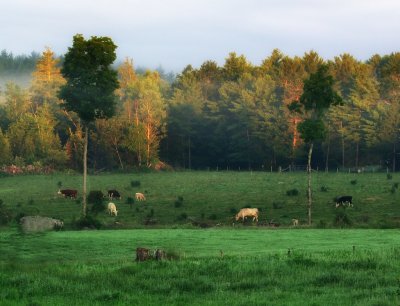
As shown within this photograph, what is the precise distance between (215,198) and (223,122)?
5250 cm

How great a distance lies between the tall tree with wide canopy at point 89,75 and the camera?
57219mm

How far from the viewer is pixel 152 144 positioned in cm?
11112

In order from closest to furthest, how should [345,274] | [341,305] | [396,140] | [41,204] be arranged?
[341,305] → [345,274] → [41,204] → [396,140]

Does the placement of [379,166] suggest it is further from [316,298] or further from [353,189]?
[316,298]

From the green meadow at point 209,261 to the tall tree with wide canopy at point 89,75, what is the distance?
904 centimetres

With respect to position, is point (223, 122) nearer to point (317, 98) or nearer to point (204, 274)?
point (317, 98)

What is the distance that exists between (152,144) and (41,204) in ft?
156

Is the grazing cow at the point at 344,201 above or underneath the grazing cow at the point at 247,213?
above

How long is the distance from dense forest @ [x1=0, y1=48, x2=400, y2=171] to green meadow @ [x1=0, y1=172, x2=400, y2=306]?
150 feet

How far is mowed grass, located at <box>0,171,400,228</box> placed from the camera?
175 ft

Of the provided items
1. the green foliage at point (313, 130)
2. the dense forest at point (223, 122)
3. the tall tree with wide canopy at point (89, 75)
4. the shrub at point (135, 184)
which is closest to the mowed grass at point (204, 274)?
the green foliage at point (313, 130)

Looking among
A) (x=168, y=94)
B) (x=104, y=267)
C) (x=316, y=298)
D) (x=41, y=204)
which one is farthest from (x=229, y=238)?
(x=168, y=94)

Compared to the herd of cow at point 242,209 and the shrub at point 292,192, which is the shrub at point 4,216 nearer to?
the herd of cow at point 242,209

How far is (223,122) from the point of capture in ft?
393
